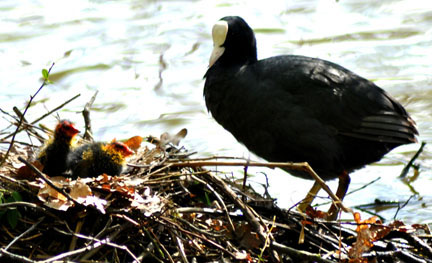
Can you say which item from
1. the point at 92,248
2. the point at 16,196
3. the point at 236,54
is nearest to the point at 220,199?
the point at 92,248

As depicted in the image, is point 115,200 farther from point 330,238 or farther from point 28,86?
point 28,86

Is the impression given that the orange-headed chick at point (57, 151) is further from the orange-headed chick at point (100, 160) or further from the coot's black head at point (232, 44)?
the coot's black head at point (232, 44)

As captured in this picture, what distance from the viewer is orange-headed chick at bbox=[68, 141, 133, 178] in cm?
464

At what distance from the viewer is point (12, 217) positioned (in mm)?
4082

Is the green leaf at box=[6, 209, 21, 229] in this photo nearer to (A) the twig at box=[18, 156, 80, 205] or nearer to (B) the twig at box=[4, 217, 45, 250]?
(B) the twig at box=[4, 217, 45, 250]

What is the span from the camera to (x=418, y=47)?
9414 millimetres

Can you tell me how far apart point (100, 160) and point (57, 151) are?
0.24 meters

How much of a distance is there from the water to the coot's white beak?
56.5 inches

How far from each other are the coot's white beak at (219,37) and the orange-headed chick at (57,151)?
1244 millimetres

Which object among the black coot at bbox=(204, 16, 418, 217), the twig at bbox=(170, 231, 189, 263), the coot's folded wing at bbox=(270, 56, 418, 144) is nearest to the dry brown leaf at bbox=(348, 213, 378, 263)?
the twig at bbox=(170, 231, 189, 263)

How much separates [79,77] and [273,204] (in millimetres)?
4813

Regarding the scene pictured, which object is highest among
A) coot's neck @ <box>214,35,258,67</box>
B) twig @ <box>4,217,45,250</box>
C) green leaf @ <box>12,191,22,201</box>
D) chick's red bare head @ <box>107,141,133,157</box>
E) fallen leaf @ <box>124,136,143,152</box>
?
coot's neck @ <box>214,35,258,67</box>

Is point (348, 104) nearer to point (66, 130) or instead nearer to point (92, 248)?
point (66, 130)

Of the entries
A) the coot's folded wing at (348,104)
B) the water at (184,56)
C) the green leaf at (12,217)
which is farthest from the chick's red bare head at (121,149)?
the water at (184,56)
